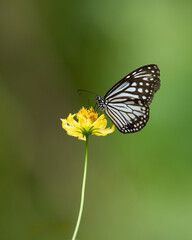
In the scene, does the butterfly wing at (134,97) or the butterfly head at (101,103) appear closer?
the butterfly wing at (134,97)

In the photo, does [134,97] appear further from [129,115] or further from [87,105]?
[87,105]

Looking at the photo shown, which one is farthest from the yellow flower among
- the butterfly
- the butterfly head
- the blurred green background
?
the blurred green background

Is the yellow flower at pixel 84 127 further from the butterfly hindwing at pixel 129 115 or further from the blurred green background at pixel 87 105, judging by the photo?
the blurred green background at pixel 87 105

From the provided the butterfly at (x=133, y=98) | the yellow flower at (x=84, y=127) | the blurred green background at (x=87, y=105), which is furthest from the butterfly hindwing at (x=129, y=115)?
the blurred green background at (x=87, y=105)

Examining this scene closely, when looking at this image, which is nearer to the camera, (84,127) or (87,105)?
(84,127)

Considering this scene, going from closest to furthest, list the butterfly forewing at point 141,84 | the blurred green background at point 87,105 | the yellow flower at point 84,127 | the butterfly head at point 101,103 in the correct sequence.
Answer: the yellow flower at point 84,127
the butterfly forewing at point 141,84
the butterfly head at point 101,103
the blurred green background at point 87,105

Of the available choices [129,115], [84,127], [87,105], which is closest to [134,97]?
[129,115]

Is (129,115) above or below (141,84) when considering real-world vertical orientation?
below
